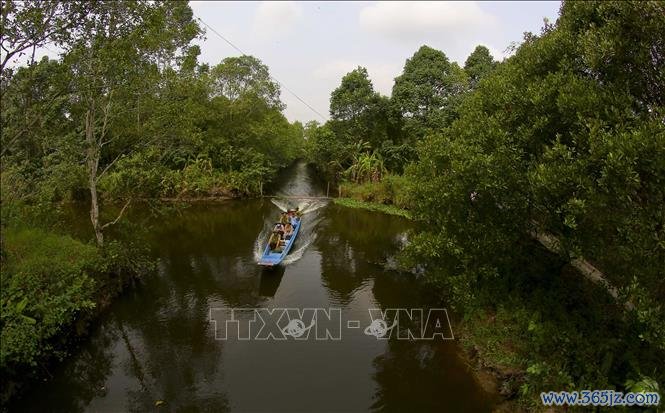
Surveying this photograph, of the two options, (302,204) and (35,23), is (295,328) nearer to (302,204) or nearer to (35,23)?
(35,23)

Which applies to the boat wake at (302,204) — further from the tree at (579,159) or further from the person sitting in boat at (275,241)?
the tree at (579,159)

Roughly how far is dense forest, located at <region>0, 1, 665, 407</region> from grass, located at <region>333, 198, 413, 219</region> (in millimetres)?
15726

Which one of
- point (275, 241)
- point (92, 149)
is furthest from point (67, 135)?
point (275, 241)

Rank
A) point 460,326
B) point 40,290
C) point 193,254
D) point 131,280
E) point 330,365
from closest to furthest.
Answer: point 40,290 → point 330,365 → point 460,326 → point 131,280 → point 193,254

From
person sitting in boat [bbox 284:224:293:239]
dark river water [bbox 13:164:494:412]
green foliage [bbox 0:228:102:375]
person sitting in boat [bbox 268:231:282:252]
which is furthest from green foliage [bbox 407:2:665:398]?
person sitting in boat [bbox 284:224:293:239]

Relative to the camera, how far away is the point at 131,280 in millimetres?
16125

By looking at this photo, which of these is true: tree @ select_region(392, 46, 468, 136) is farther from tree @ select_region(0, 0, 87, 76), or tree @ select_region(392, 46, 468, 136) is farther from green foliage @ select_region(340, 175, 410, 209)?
tree @ select_region(0, 0, 87, 76)

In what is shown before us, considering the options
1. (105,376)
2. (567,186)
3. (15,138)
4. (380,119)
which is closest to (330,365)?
(105,376)

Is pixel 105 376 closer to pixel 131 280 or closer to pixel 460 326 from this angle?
pixel 131 280

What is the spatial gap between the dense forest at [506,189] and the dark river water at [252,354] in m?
0.93

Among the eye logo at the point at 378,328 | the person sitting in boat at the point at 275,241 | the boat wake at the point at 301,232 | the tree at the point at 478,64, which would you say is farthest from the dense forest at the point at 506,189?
the tree at the point at 478,64

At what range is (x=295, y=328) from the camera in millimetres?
13664

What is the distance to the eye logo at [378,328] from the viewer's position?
13377 mm

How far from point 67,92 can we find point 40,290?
5.81 meters
